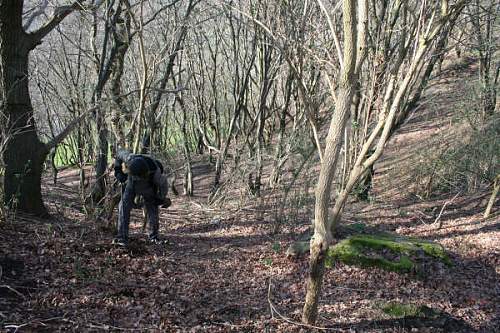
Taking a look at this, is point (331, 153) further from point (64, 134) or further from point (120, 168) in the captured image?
point (64, 134)

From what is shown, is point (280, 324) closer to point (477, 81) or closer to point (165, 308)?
point (165, 308)

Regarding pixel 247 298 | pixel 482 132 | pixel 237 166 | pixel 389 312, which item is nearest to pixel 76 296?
pixel 247 298

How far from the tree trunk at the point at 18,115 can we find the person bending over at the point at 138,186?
1494 mm

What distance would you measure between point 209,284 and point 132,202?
1.98 m

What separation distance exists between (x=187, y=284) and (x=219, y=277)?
0.62 meters

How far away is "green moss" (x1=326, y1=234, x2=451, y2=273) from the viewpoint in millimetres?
6984

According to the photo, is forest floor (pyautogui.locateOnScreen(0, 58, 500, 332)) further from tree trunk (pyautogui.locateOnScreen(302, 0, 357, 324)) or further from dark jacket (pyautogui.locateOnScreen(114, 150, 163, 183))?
dark jacket (pyautogui.locateOnScreen(114, 150, 163, 183))

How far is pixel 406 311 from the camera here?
18.2ft

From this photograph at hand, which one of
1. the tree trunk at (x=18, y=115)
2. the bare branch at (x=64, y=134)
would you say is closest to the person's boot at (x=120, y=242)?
the tree trunk at (x=18, y=115)

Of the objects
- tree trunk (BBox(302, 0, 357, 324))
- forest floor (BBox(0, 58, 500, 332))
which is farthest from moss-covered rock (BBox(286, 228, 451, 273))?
tree trunk (BBox(302, 0, 357, 324))

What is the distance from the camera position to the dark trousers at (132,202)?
6.99 meters

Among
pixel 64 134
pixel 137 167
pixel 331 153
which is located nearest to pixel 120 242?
pixel 137 167

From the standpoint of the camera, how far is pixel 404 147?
18.8 m

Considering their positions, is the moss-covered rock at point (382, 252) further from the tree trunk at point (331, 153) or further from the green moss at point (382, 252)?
the tree trunk at point (331, 153)
